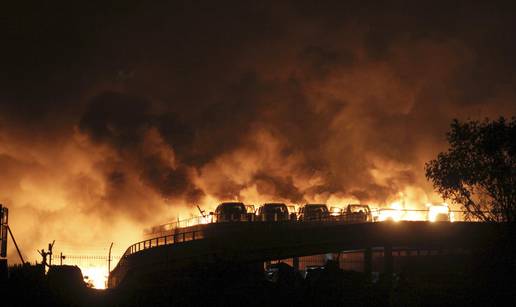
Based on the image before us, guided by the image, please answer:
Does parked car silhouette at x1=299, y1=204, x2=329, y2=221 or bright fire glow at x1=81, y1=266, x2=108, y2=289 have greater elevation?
parked car silhouette at x1=299, y1=204, x2=329, y2=221

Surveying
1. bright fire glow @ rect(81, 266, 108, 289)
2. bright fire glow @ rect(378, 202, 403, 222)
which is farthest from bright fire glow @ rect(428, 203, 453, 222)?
bright fire glow @ rect(81, 266, 108, 289)

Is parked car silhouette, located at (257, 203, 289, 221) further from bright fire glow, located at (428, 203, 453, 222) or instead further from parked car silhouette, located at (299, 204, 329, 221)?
bright fire glow, located at (428, 203, 453, 222)

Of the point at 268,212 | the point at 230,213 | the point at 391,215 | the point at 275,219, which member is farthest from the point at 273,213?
the point at 391,215

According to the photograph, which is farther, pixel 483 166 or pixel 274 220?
pixel 274 220

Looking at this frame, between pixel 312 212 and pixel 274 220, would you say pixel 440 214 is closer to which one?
pixel 312 212

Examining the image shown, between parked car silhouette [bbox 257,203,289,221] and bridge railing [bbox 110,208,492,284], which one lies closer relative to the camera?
bridge railing [bbox 110,208,492,284]

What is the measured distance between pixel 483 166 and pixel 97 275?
159ft

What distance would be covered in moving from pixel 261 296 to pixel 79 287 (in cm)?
1564

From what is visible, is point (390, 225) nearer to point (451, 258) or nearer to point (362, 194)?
A: point (451, 258)

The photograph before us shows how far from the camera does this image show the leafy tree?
166 feet

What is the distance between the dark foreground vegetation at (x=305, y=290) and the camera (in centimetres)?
3997

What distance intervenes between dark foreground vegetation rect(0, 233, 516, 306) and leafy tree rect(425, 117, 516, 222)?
7014 mm

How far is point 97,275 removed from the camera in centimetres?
8581

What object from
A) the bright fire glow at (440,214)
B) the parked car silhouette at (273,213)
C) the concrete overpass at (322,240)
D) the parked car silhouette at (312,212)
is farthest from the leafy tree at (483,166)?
the parked car silhouette at (273,213)
